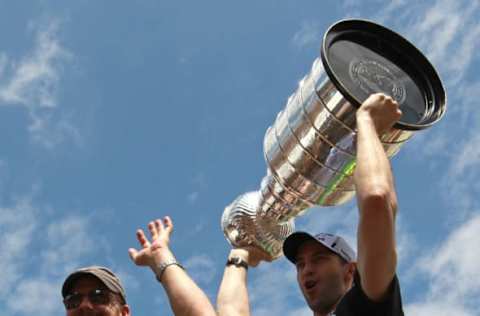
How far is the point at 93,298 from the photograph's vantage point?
4.59 meters

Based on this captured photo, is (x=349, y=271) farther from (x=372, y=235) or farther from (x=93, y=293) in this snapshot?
(x=372, y=235)

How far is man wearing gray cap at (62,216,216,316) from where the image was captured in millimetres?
4336

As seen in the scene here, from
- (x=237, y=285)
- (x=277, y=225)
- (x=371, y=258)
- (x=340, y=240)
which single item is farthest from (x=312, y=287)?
(x=371, y=258)

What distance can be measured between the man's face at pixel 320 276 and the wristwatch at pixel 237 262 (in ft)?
2.42

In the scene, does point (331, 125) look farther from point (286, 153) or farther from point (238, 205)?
point (238, 205)

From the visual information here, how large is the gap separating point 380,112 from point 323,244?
59.3 inches

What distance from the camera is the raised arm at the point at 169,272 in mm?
4262

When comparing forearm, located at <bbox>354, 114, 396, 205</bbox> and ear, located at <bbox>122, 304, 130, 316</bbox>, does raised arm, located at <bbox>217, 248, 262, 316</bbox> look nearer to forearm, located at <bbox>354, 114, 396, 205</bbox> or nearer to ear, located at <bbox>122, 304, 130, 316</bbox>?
ear, located at <bbox>122, 304, 130, 316</bbox>

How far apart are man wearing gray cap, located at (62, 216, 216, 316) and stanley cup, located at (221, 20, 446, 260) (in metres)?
1.20

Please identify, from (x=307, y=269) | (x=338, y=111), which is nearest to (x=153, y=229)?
(x=307, y=269)

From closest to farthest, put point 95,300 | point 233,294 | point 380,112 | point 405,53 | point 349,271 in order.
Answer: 1. point 380,112
2. point 95,300
3. point 349,271
4. point 405,53
5. point 233,294

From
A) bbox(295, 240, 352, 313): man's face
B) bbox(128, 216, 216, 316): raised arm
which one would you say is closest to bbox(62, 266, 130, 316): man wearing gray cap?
bbox(128, 216, 216, 316): raised arm

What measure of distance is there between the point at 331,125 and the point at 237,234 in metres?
1.67

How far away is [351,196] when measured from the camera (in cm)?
557
